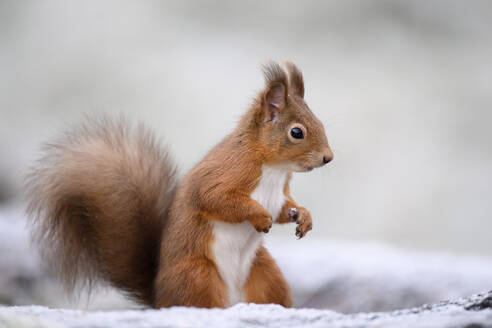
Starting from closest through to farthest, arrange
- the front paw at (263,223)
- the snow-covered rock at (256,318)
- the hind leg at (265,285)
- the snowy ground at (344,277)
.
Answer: the snow-covered rock at (256,318) → the front paw at (263,223) → the hind leg at (265,285) → the snowy ground at (344,277)

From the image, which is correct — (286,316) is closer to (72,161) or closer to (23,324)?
(23,324)

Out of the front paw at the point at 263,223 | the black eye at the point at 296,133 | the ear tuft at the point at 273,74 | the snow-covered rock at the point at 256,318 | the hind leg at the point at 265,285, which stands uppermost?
the ear tuft at the point at 273,74

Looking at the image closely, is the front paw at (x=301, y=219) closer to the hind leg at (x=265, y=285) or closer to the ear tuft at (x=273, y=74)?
the hind leg at (x=265, y=285)

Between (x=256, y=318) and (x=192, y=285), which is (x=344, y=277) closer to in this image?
(x=192, y=285)

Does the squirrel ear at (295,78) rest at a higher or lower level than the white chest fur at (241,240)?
higher

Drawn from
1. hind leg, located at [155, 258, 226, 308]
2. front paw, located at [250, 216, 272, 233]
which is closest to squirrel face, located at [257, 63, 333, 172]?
front paw, located at [250, 216, 272, 233]

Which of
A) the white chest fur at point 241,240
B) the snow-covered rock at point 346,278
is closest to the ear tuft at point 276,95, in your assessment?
the white chest fur at point 241,240

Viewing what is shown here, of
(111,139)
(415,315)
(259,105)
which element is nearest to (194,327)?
(415,315)

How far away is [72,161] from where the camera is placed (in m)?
1.33

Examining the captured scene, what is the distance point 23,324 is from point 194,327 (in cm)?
22

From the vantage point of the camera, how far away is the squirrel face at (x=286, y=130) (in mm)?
1216

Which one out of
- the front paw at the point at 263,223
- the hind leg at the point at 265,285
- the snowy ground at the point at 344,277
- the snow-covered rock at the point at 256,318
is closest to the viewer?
the snow-covered rock at the point at 256,318

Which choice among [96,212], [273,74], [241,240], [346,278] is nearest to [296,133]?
[273,74]

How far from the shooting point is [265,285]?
1277 mm
